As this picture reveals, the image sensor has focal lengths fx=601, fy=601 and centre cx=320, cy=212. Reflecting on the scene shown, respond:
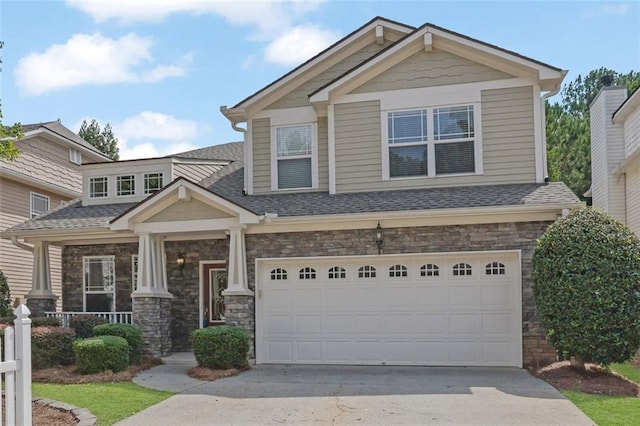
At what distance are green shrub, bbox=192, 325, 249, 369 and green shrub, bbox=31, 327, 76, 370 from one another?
8.32 feet

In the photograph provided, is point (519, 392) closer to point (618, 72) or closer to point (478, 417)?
point (478, 417)

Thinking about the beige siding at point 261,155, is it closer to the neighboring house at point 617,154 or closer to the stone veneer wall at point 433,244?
the stone veneer wall at point 433,244

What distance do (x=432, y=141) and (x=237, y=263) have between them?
4.67m

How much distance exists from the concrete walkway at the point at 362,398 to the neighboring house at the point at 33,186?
9898 mm

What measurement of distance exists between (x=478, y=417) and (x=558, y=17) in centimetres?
773

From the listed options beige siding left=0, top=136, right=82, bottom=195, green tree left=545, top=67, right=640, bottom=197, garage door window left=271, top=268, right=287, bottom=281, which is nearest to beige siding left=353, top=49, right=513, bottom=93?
garage door window left=271, top=268, right=287, bottom=281

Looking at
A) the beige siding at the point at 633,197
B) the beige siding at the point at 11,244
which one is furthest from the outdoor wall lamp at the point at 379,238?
the beige siding at the point at 11,244

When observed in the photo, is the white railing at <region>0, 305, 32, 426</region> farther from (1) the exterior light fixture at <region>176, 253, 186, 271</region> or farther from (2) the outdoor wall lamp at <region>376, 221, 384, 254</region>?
(1) the exterior light fixture at <region>176, 253, 186, 271</region>

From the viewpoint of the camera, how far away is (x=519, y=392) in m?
8.68

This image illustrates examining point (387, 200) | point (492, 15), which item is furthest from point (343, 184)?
point (492, 15)

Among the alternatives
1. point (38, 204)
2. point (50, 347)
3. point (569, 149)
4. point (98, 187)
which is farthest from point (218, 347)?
point (569, 149)

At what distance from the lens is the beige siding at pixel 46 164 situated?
18.7m

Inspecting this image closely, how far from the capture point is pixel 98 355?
34.5ft

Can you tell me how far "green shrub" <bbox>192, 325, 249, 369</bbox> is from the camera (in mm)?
10703
